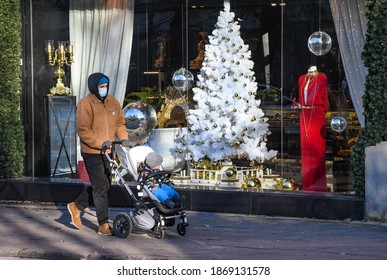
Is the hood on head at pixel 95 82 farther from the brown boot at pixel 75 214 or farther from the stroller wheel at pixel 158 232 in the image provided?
the stroller wheel at pixel 158 232

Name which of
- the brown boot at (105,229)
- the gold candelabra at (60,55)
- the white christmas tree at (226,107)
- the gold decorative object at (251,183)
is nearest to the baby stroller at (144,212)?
the brown boot at (105,229)

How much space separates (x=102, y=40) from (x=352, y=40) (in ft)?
14.0

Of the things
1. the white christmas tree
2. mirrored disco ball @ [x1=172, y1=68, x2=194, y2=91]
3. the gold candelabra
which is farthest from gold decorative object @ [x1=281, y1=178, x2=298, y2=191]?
the gold candelabra

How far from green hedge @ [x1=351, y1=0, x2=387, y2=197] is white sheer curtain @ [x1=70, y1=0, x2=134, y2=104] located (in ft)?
13.7

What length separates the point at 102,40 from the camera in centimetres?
1614

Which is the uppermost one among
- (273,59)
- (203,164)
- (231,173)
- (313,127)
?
(273,59)

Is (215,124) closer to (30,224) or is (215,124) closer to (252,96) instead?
(252,96)

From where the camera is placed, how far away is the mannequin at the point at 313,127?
14.1 meters

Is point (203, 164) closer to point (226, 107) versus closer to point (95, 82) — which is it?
point (226, 107)

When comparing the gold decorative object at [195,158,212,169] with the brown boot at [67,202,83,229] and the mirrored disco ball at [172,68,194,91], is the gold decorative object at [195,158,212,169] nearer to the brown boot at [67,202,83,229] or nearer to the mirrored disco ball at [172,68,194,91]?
the mirrored disco ball at [172,68,194,91]

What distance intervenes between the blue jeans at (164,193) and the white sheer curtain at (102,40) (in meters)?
4.02

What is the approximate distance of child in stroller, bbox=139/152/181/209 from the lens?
1188cm

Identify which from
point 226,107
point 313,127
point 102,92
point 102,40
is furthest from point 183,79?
point 102,92

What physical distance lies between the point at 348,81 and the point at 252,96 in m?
1.49
